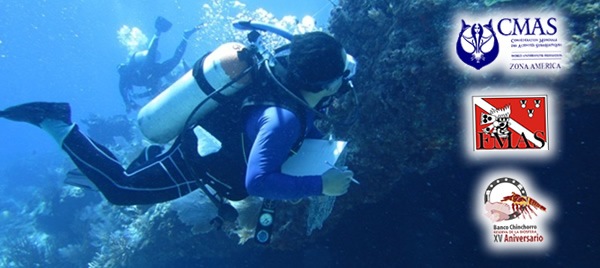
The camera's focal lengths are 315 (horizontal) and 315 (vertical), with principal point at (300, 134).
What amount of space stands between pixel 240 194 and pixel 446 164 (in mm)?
2555

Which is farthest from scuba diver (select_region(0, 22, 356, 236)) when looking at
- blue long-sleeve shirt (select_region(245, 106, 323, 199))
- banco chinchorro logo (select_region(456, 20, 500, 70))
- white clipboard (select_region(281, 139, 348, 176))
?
banco chinchorro logo (select_region(456, 20, 500, 70))

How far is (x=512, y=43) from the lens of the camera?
319 cm

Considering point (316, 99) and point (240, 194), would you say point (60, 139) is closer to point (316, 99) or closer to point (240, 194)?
point (240, 194)

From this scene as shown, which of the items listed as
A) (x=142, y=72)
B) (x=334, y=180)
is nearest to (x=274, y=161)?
(x=334, y=180)

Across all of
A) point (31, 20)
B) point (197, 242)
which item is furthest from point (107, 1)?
point (197, 242)

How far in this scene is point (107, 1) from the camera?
87.6m

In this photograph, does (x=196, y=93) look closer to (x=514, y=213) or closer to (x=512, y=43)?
(x=512, y=43)

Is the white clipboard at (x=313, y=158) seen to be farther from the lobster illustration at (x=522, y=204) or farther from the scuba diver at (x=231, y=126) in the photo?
the lobster illustration at (x=522, y=204)

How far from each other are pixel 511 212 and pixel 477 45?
1762mm

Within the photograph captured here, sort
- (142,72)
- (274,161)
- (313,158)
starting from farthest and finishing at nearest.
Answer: (142,72), (313,158), (274,161)

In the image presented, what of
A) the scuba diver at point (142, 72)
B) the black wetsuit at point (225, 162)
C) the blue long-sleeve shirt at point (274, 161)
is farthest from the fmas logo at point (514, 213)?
the scuba diver at point (142, 72)

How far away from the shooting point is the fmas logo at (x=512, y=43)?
303cm

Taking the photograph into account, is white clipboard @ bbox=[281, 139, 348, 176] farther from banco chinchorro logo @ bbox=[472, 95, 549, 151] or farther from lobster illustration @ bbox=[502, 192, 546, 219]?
lobster illustration @ bbox=[502, 192, 546, 219]

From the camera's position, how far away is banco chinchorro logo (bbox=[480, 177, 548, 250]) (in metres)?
3.14
